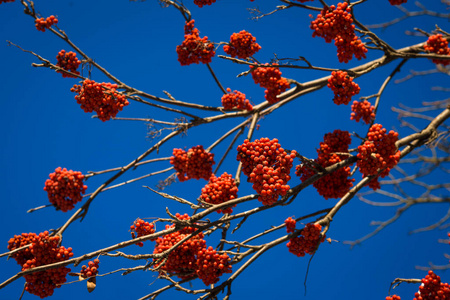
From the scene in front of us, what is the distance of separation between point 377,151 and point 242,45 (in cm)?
253

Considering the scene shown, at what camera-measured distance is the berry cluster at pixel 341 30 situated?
4.91m

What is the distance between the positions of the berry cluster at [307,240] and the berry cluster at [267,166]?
53 centimetres

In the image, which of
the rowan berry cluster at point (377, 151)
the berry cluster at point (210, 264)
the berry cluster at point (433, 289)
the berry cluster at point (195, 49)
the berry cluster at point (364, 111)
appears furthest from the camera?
the berry cluster at point (195, 49)

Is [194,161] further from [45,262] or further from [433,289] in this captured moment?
[433,289]

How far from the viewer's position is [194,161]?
18.5 ft

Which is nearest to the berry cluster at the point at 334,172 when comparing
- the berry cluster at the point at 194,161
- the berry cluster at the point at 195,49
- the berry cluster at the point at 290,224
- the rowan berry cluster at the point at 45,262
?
the berry cluster at the point at 290,224

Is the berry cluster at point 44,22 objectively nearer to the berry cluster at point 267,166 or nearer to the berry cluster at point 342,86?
the berry cluster at point 267,166

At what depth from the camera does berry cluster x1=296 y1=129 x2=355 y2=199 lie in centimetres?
508

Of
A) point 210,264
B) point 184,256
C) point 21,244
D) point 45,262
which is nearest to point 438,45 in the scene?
point 210,264

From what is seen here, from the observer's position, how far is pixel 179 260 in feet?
16.2

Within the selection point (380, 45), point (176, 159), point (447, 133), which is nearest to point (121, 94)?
point (176, 159)

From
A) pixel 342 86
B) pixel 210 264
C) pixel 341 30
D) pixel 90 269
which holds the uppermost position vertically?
pixel 341 30

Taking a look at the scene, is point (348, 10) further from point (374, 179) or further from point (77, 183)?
point (77, 183)

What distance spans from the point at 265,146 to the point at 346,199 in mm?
1211
